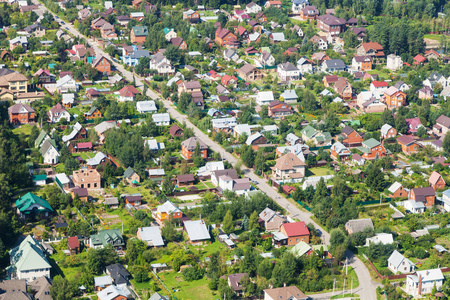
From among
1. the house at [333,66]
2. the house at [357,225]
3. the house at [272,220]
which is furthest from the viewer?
the house at [333,66]

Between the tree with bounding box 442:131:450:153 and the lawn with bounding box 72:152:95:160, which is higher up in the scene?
the lawn with bounding box 72:152:95:160

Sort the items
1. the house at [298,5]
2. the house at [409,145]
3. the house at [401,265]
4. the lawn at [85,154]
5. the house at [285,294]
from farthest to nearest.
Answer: the house at [298,5]
the house at [409,145]
the lawn at [85,154]
the house at [401,265]
the house at [285,294]

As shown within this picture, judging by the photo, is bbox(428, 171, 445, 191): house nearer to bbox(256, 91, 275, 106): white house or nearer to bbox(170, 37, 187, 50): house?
bbox(256, 91, 275, 106): white house

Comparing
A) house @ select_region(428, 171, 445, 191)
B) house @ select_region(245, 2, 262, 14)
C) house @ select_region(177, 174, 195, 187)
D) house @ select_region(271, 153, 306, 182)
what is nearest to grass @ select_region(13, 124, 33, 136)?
house @ select_region(177, 174, 195, 187)

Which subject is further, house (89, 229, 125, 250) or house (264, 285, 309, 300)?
house (89, 229, 125, 250)

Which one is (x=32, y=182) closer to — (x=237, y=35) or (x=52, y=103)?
(x=52, y=103)

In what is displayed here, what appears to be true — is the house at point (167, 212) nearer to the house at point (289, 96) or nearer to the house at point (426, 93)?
the house at point (289, 96)

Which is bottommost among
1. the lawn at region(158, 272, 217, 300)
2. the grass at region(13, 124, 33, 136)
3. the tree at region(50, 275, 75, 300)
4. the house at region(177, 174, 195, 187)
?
the house at region(177, 174, 195, 187)

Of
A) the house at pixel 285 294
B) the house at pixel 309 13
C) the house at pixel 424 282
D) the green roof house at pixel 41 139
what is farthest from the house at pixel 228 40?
the house at pixel 285 294
